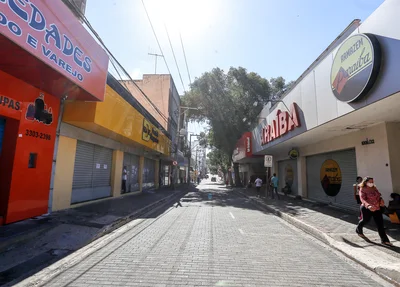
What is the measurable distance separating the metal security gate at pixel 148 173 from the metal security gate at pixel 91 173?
7.93m

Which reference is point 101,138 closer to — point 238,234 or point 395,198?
point 238,234

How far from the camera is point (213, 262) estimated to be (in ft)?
16.1

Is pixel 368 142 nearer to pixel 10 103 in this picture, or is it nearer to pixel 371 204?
pixel 371 204

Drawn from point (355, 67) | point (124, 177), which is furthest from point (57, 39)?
point (124, 177)

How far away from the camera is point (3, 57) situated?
575cm

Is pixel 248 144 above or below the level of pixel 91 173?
above

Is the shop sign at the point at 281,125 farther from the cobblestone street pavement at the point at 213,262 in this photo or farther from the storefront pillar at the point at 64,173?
the storefront pillar at the point at 64,173

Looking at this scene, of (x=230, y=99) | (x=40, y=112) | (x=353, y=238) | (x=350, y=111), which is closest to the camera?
(x=353, y=238)

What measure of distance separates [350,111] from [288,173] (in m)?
13.6

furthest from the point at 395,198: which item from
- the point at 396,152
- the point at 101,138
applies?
the point at 101,138

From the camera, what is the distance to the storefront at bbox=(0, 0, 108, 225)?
5480mm

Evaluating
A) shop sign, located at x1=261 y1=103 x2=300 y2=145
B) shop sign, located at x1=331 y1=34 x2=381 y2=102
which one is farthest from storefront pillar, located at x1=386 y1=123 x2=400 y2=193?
shop sign, located at x1=261 y1=103 x2=300 y2=145

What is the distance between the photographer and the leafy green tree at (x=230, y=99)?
2959cm

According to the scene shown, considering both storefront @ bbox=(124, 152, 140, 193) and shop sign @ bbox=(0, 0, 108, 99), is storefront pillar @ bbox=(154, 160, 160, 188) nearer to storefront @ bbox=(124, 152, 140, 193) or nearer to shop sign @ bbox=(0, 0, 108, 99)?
storefront @ bbox=(124, 152, 140, 193)
